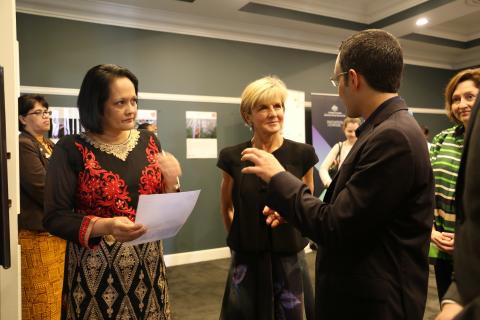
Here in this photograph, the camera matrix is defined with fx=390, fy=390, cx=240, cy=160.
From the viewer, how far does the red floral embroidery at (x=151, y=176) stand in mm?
1411

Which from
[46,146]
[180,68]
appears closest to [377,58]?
[46,146]

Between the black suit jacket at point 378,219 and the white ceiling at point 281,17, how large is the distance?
146 inches

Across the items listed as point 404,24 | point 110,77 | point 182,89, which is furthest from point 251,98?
point 404,24

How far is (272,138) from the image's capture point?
1.91 m

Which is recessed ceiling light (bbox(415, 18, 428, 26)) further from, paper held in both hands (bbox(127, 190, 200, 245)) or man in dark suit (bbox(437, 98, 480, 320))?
man in dark suit (bbox(437, 98, 480, 320))

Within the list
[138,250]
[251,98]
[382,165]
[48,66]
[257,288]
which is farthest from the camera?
[48,66]

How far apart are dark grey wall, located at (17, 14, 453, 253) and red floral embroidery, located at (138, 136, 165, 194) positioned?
3.22m

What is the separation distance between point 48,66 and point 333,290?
13.3 feet

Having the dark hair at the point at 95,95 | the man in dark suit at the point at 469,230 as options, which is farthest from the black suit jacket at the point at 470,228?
the dark hair at the point at 95,95

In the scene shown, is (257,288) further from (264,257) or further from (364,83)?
(364,83)

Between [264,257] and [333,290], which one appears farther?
[264,257]

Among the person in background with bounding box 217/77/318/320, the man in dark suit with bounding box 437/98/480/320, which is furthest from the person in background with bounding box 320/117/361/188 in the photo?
the man in dark suit with bounding box 437/98/480/320

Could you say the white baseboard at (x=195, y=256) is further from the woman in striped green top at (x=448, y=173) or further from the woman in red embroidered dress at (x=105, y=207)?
the woman in red embroidered dress at (x=105, y=207)

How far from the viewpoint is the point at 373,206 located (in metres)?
1.02
